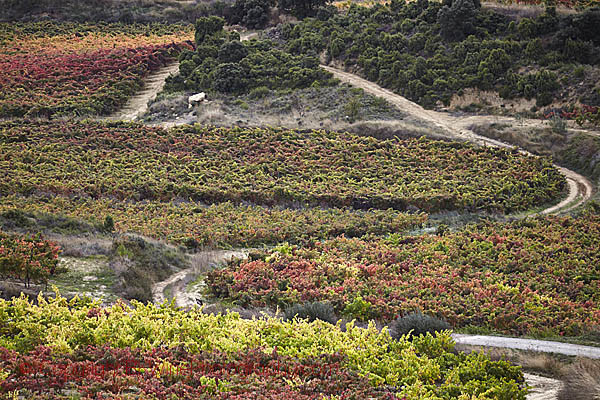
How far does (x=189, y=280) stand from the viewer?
16.5 metres

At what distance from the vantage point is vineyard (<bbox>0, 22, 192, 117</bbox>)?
124ft

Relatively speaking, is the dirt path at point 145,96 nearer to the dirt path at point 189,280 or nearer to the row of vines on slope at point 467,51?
the row of vines on slope at point 467,51

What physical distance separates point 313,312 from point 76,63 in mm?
37448

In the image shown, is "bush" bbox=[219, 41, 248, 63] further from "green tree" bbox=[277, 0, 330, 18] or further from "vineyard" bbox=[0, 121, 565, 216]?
"green tree" bbox=[277, 0, 330, 18]

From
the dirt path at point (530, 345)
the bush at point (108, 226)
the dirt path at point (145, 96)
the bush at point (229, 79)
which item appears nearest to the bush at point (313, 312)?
the dirt path at point (530, 345)

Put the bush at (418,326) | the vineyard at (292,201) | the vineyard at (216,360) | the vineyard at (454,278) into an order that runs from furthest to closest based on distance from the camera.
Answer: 1. the vineyard at (454,278)
2. the bush at (418,326)
3. the vineyard at (292,201)
4. the vineyard at (216,360)

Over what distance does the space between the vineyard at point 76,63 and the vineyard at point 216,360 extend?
2985 centimetres

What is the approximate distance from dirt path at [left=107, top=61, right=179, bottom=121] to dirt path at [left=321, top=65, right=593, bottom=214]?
11.3 m

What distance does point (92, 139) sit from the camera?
105ft

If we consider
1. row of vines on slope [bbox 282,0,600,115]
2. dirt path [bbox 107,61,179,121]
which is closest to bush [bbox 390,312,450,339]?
row of vines on slope [bbox 282,0,600,115]

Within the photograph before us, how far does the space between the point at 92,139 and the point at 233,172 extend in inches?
343

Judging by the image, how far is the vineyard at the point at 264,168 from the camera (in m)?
25.4

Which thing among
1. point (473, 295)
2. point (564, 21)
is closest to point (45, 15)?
point (564, 21)

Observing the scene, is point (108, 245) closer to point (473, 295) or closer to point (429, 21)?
point (473, 295)
